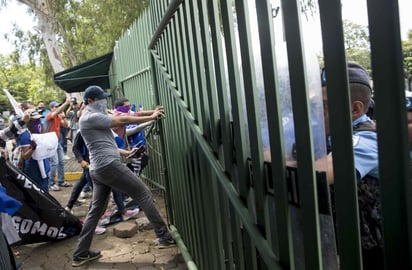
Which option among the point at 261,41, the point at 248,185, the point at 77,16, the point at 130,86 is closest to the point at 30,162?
the point at 130,86

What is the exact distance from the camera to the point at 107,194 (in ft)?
13.8

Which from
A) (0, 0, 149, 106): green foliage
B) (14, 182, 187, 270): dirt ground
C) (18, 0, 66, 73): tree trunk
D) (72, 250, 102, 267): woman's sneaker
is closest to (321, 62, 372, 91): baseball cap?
(14, 182, 187, 270): dirt ground

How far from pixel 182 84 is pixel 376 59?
1985 mm

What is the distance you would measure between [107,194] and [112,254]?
641 mm

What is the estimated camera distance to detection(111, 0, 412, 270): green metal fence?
2.53 ft

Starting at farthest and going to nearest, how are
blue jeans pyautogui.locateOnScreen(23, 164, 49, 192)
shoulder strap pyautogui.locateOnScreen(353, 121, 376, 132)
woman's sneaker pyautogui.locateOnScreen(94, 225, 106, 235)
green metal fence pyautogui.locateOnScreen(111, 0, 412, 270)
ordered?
blue jeans pyautogui.locateOnScreen(23, 164, 49, 192)
woman's sneaker pyautogui.locateOnScreen(94, 225, 106, 235)
shoulder strap pyautogui.locateOnScreen(353, 121, 376, 132)
green metal fence pyautogui.locateOnScreen(111, 0, 412, 270)

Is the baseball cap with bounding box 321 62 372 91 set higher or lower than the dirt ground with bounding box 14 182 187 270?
higher

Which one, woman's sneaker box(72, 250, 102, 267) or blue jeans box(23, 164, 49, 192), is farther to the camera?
blue jeans box(23, 164, 49, 192)

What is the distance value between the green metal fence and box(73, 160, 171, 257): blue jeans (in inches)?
46.2

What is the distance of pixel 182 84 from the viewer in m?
2.67

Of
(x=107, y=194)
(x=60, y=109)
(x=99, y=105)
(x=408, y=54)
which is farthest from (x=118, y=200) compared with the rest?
(x=408, y=54)

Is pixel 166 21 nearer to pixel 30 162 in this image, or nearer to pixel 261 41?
pixel 261 41

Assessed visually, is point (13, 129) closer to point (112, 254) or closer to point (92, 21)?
point (112, 254)

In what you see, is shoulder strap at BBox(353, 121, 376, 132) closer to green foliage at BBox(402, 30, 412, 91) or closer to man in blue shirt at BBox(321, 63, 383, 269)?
man in blue shirt at BBox(321, 63, 383, 269)
